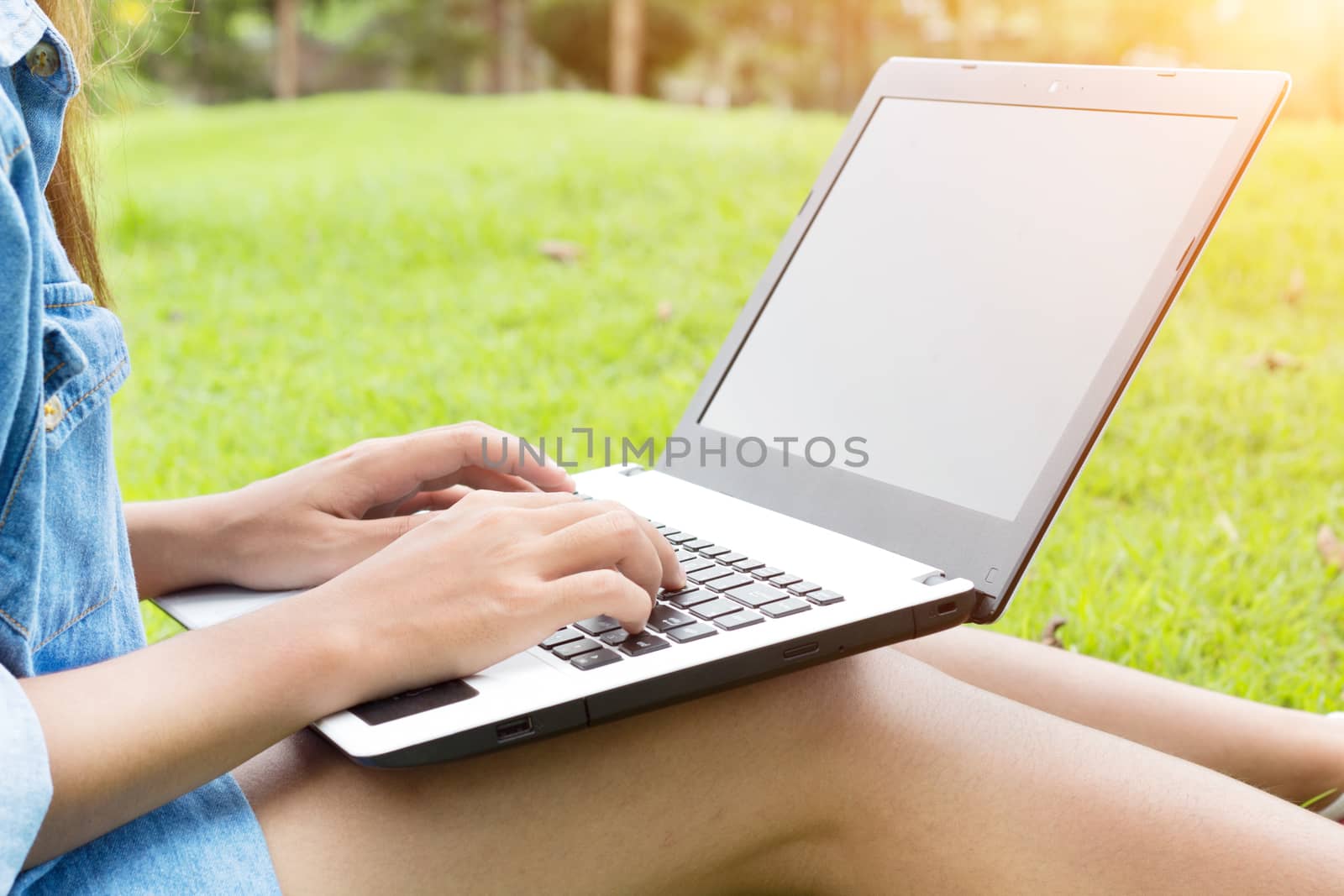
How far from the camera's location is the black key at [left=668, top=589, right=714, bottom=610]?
1.01 m

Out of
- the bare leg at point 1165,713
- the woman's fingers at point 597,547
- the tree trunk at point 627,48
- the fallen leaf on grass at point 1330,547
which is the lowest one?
the fallen leaf on grass at point 1330,547

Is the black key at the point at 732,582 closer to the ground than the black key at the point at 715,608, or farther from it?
closer to the ground

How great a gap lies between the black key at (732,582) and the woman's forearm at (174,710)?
350 millimetres

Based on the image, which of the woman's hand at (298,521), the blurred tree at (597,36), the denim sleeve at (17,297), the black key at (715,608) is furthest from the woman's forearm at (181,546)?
the blurred tree at (597,36)

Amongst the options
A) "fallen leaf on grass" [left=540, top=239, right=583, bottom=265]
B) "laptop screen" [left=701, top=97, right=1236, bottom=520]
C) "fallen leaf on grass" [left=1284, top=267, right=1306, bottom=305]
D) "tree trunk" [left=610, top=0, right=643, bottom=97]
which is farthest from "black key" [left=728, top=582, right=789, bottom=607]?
"tree trunk" [left=610, top=0, right=643, bottom=97]

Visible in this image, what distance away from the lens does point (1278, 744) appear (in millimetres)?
1302

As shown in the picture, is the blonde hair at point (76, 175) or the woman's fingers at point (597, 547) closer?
the woman's fingers at point (597, 547)

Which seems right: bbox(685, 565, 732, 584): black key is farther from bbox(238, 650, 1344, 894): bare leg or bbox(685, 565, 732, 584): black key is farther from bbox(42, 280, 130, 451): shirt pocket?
bbox(42, 280, 130, 451): shirt pocket

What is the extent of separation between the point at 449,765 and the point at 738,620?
0.25m

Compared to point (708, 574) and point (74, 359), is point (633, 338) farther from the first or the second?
point (74, 359)

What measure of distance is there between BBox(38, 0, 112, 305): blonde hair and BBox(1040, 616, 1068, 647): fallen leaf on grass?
1377 mm

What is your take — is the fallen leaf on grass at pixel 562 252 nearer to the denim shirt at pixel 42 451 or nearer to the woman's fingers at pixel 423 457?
the woman's fingers at pixel 423 457

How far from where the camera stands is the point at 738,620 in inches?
38.1

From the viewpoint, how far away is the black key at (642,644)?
3.01ft
